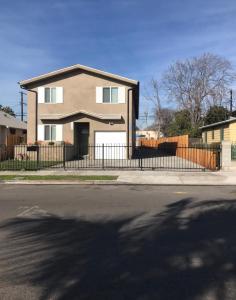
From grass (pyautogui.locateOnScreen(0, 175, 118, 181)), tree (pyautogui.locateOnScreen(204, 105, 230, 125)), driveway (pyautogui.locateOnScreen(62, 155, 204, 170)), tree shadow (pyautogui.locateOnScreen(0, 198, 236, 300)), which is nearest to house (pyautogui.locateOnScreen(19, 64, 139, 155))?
driveway (pyautogui.locateOnScreen(62, 155, 204, 170))

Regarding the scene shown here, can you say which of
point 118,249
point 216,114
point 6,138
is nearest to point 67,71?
point 6,138

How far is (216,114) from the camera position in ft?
193

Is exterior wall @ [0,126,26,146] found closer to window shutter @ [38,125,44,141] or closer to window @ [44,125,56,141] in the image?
window shutter @ [38,125,44,141]

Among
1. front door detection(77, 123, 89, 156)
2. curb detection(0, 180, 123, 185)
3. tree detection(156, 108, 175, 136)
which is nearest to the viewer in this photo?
curb detection(0, 180, 123, 185)

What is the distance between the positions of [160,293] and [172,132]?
61.4m

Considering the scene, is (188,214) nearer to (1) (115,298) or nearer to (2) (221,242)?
(2) (221,242)

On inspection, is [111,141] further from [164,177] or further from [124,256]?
[124,256]

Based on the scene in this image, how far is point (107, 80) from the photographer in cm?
3106

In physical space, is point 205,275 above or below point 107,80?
below

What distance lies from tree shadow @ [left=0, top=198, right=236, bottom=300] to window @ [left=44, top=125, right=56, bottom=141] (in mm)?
22052

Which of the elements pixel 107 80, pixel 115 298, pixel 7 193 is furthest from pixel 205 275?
pixel 107 80

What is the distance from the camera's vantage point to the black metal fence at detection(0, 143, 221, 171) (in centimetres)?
2356

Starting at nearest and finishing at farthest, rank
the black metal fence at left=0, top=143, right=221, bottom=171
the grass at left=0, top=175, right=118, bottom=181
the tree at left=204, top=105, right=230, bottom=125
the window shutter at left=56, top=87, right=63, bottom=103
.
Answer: the grass at left=0, top=175, right=118, bottom=181 < the black metal fence at left=0, top=143, right=221, bottom=171 < the window shutter at left=56, top=87, right=63, bottom=103 < the tree at left=204, top=105, right=230, bottom=125

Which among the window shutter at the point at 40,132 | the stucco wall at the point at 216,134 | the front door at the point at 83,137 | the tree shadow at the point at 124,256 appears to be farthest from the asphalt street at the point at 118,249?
the stucco wall at the point at 216,134
